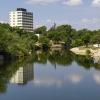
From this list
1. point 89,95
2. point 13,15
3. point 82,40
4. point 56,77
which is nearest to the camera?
point 89,95

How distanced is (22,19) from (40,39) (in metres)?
63.0

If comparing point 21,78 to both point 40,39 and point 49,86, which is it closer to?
point 49,86

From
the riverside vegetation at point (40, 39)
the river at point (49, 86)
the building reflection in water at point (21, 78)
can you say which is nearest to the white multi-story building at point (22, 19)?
the riverside vegetation at point (40, 39)

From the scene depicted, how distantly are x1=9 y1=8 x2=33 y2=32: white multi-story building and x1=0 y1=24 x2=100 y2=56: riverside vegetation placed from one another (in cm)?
2712

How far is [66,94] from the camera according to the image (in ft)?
89.3

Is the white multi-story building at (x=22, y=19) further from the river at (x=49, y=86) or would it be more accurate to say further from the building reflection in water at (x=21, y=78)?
the river at (x=49, y=86)

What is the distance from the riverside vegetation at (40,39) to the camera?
56844 mm

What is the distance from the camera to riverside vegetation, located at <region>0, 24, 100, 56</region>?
186ft

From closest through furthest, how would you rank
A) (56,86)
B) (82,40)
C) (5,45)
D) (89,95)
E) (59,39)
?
(89,95) → (56,86) → (5,45) → (82,40) → (59,39)

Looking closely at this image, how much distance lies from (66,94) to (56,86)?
13.1ft

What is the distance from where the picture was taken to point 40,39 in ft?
322

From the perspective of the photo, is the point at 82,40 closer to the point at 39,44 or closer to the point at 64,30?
the point at 39,44

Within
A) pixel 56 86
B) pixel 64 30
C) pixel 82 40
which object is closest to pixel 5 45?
pixel 56 86

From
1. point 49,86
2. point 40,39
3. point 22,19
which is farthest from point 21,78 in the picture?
point 22,19
